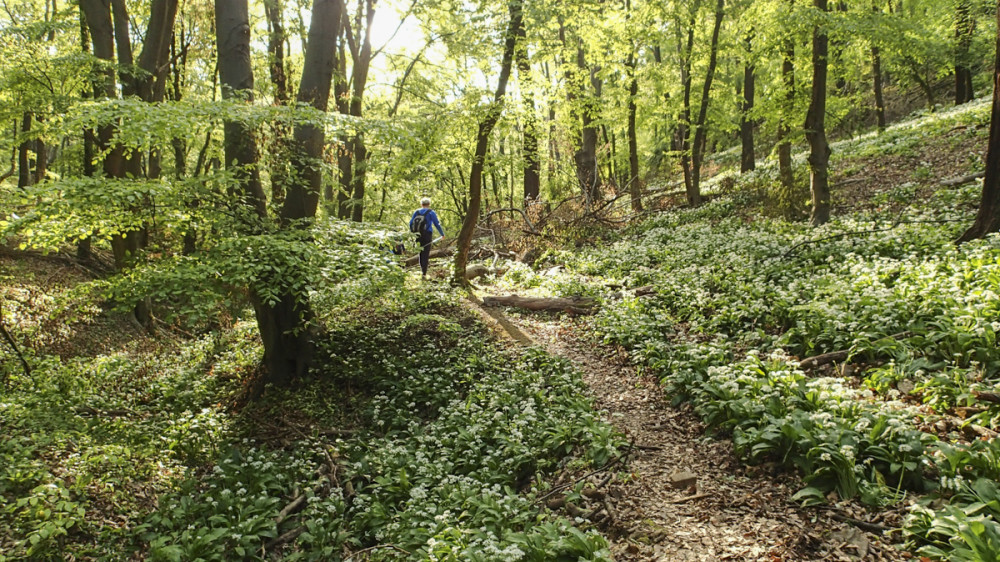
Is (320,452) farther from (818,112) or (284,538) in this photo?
(818,112)

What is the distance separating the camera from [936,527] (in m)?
3.47

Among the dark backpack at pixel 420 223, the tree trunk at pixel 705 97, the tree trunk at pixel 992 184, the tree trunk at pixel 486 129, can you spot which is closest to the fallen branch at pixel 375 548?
the tree trunk at pixel 486 129

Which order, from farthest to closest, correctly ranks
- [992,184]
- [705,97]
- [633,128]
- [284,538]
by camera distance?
[633,128], [705,97], [992,184], [284,538]

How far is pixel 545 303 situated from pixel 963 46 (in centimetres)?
2356

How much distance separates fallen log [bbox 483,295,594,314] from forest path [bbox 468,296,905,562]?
178 inches

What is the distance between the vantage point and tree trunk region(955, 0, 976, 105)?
21.1 m

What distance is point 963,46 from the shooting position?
72.4 feet

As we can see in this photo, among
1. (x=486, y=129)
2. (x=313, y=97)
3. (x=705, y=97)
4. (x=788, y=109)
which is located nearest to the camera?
(x=313, y=97)

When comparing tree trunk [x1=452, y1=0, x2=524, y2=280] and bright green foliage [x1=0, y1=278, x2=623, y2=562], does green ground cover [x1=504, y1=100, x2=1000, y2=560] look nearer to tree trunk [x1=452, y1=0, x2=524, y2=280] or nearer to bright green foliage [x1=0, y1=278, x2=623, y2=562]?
bright green foliage [x1=0, y1=278, x2=623, y2=562]

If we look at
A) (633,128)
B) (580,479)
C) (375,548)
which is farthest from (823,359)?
(633,128)

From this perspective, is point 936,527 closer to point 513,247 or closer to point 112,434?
point 112,434

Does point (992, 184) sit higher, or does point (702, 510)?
point (992, 184)

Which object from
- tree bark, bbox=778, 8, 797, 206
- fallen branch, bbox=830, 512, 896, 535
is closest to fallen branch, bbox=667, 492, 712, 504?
fallen branch, bbox=830, 512, 896, 535

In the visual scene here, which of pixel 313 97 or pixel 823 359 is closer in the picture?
pixel 823 359
